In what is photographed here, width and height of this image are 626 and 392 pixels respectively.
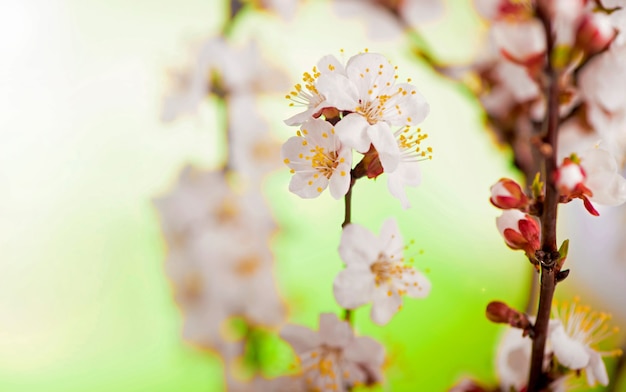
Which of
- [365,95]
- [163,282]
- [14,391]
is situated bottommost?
[14,391]

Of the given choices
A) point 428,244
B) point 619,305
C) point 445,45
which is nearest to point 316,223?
point 428,244

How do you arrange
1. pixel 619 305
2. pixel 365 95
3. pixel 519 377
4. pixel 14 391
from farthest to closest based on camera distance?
pixel 619 305 → pixel 14 391 → pixel 519 377 → pixel 365 95

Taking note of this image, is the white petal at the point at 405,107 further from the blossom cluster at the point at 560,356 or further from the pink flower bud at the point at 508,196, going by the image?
the blossom cluster at the point at 560,356

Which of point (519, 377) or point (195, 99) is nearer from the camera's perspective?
point (519, 377)

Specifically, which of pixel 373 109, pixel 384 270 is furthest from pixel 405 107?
pixel 384 270

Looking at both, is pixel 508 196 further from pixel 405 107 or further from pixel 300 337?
pixel 300 337

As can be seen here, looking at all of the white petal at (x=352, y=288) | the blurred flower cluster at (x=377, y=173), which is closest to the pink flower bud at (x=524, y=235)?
the blurred flower cluster at (x=377, y=173)

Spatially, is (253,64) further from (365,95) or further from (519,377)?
(519,377)

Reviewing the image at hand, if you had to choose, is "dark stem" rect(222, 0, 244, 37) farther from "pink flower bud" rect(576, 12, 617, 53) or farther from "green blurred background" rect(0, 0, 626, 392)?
"pink flower bud" rect(576, 12, 617, 53)
